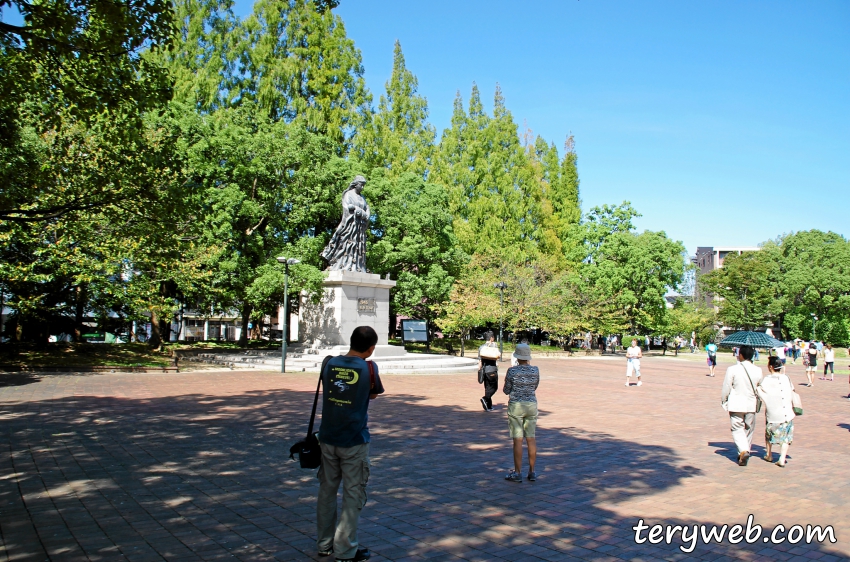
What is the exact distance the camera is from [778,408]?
8500mm

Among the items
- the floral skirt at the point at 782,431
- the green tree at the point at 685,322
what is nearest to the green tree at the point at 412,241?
the green tree at the point at 685,322

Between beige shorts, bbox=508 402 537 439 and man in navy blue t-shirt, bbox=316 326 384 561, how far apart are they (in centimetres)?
297

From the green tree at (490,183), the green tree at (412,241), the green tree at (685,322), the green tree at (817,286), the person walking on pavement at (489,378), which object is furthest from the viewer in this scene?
the green tree at (817,286)

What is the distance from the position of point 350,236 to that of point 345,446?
20.5 m

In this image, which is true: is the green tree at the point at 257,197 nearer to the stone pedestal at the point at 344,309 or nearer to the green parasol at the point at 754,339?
the stone pedestal at the point at 344,309

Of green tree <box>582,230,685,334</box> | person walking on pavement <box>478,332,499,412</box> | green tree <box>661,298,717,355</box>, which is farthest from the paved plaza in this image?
green tree <box>661,298,717,355</box>

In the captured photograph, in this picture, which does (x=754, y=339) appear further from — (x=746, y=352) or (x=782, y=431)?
(x=746, y=352)

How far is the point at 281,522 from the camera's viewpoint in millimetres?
5453

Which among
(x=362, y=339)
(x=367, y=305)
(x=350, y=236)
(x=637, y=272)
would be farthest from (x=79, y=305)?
(x=637, y=272)

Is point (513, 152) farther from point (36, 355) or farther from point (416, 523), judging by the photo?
point (416, 523)

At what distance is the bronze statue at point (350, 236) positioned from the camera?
24.5 meters

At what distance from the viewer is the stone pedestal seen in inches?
933

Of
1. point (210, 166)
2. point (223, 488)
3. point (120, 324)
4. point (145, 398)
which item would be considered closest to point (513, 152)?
point (210, 166)

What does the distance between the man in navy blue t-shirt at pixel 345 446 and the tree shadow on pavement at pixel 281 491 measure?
15.9 inches
